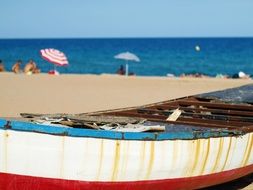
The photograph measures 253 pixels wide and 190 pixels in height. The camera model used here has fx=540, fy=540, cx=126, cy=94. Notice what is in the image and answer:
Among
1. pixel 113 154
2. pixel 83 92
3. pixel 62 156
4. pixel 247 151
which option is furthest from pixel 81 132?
pixel 83 92

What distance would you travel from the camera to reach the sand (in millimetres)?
14448

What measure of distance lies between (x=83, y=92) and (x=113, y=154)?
1213 centimetres

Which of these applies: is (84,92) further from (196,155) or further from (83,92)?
(196,155)

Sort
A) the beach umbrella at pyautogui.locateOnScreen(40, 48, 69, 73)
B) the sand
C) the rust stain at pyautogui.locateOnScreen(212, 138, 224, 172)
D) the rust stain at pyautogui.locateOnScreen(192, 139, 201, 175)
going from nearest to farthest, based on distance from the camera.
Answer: the rust stain at pyautogui.locateOnScreen(192, 139, 201, 175), the rust stain at pyautogui.locateOnScreen(212, 138, 224, 172), the sand, the beach umbrella at pyautogui.locateOnScreen(40, 48, 69, 73)

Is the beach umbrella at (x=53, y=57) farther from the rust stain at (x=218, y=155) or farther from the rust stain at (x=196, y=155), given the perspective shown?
the rust stain at (x=196, y=155)

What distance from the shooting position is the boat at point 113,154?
5.56m

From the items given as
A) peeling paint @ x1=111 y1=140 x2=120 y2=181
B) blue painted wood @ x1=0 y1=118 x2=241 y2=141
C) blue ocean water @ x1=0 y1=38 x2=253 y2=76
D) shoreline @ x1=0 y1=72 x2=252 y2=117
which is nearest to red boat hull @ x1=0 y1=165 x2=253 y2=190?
peeling paint @ x1=111 y1=140 x2=120 y2=181

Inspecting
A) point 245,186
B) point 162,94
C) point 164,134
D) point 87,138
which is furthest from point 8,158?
point 162,94

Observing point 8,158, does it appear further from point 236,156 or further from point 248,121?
point 248,121

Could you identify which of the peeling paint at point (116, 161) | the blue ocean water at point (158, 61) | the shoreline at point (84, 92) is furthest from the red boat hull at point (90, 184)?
the blue ocean water at point (158, 61)

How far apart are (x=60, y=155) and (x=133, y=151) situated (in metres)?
0.80

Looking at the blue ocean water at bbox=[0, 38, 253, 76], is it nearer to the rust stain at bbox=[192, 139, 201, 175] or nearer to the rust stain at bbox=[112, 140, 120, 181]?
the rust stain at bbox=[192, 139, 201, 175]

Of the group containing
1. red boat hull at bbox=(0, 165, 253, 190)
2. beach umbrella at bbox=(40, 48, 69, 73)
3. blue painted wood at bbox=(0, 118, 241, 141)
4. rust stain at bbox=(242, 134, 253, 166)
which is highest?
beach umbrella at bbox=(40, 48, 69, 73)

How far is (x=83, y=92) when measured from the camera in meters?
17.8
